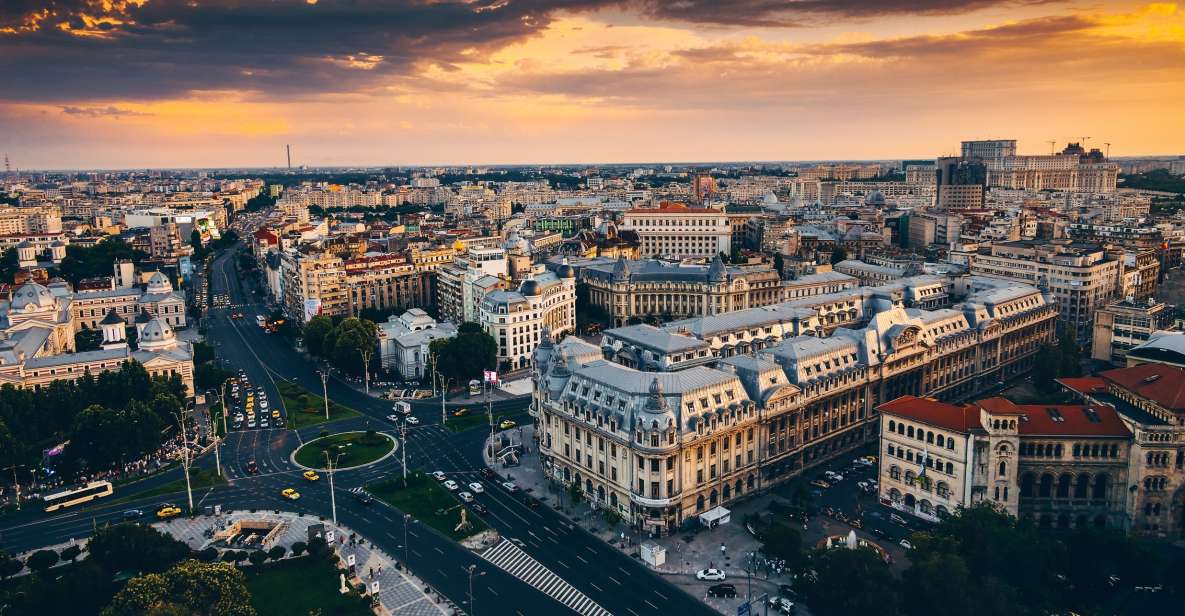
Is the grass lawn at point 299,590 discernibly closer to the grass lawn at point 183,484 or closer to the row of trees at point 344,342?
the grass lawn at point 183,484

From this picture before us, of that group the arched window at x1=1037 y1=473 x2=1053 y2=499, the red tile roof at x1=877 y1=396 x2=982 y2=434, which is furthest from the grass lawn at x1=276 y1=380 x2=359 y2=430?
the arched window at x1=1037 y1=473 x2=1053 y2=499

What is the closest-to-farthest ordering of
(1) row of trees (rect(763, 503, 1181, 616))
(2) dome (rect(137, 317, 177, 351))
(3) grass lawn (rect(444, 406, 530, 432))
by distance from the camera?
(1) row of trees (rect(763, 503, 1181, 616)), (3) grass lawn (rect(444, 406, 530, 432)), (2) dome (rect(137, 317, 177, 351))

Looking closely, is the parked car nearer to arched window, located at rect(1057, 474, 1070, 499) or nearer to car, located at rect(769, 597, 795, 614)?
car, located at rect(769, 597, 795, 614)

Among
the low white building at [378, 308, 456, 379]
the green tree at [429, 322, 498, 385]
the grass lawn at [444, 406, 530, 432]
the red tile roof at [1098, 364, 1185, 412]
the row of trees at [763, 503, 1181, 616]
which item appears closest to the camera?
the row of trees at [763, 503, 1181, 616]

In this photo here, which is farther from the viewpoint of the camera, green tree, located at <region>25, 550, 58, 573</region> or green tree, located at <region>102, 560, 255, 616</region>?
green tree, located at <region>25, 550, 58, 573</region>

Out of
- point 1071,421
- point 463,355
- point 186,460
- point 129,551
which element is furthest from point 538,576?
point 463,355

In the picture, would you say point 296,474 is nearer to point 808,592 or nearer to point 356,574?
point 356,574

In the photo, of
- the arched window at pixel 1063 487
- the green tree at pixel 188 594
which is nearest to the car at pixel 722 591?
the arched window at pixel 1063 487

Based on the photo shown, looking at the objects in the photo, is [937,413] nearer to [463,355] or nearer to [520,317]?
[463,355]
